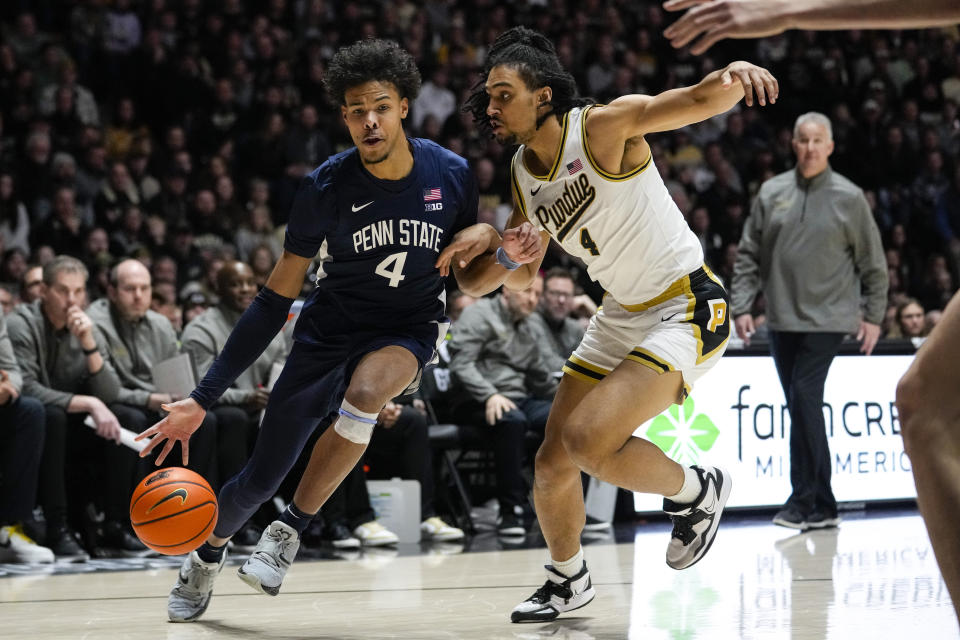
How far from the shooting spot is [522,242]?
394 cm

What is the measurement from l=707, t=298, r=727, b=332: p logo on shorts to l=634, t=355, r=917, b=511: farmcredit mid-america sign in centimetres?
298

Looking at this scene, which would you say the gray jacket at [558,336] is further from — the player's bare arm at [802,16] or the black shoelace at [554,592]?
the player's bare arm at [802,16]

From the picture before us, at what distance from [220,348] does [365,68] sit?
10.5ft

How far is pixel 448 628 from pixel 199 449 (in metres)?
2.93

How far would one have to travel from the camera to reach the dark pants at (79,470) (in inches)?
241

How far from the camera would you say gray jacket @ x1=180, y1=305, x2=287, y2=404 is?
6762mm

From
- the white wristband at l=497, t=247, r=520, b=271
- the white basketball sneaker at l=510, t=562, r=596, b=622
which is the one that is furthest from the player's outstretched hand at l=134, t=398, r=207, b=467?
the white basketball sneaker at l=510, t=562, r=596, b=622

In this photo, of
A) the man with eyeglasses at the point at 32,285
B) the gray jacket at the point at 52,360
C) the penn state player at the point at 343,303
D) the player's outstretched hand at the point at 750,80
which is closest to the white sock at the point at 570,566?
the penn state player at the point at 343,303

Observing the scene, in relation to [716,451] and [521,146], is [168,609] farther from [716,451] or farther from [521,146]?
[716,451]

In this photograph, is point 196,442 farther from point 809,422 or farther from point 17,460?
point 809,422

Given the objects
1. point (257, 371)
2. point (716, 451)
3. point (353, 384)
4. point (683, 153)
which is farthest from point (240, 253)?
point (353, 384)

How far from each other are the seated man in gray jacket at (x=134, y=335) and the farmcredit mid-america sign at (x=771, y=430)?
2.90 metres

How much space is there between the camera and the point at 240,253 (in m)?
10.3

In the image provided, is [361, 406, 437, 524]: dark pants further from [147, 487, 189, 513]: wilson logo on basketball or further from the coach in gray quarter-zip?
[147, 487, 189, 513]: wilson logo on basketball
